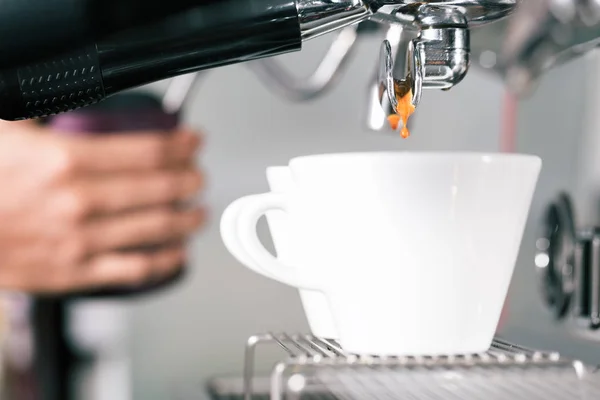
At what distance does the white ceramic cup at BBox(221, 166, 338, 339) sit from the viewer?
28cm

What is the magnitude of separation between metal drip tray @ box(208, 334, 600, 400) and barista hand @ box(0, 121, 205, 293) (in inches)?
10.1

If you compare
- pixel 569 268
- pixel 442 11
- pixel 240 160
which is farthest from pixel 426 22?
pixel 240 160

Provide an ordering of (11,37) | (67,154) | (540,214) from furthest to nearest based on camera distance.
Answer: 1. (67,154)
2. (540,214)
3. (11,37)

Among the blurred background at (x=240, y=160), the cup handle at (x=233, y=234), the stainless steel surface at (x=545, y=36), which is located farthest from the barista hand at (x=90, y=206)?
the cup handle at (x=233, y=234)

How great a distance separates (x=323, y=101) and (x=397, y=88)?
0.40 m

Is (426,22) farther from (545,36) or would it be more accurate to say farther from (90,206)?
(90,206)

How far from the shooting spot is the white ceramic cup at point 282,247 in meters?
0.28

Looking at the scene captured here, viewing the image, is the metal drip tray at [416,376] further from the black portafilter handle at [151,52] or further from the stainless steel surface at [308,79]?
the stainless steel surface at [308,79]

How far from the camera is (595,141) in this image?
464 millimetres

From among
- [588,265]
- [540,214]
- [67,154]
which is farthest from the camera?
[67,154]

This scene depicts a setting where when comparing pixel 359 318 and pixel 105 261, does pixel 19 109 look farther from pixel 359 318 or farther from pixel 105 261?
pixel 105 261

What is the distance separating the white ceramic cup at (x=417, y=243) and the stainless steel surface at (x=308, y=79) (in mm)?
383

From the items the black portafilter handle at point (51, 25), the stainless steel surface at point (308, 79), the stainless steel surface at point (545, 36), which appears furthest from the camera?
the stainless steel surface at point (308, 79)

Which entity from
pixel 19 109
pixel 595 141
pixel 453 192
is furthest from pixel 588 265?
pixel 19 109
